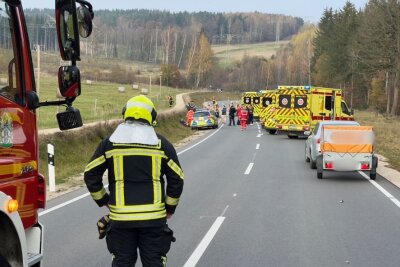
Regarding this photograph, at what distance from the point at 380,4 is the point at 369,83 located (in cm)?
2956

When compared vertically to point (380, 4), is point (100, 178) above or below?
below

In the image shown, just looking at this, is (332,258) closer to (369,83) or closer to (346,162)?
(346,162)

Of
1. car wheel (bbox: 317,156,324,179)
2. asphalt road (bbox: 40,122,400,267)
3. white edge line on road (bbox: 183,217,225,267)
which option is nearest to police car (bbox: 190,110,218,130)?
asphalt road (bbox: 40,122,400,267)

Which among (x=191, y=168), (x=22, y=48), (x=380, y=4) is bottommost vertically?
(x=191, y=168)

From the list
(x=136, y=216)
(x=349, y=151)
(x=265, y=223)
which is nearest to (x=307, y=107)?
(x=349, y=151)

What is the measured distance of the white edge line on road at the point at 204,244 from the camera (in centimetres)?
711

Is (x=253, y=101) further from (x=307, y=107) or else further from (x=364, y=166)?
(x=364, y=166)

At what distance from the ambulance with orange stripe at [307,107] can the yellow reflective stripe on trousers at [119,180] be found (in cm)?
2835

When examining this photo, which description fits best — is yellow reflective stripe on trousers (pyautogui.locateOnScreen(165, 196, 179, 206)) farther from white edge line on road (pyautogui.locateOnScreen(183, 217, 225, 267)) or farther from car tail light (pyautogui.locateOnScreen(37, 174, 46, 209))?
white edge line on road (pyautogui.locateOnScreen(183, 217, 225, 267))

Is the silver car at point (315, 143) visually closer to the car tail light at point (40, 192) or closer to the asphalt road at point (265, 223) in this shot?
the asphalt road at point (265, 223)

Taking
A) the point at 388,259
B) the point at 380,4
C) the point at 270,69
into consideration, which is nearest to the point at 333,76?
the point at 380,4

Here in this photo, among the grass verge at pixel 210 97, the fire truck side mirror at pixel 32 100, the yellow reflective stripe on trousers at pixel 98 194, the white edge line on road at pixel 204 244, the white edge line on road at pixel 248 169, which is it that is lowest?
the grass verge at pixel 210 97

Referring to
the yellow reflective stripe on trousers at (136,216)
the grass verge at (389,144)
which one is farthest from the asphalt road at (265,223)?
the grass verge at (389,144)

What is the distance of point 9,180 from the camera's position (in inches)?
154
